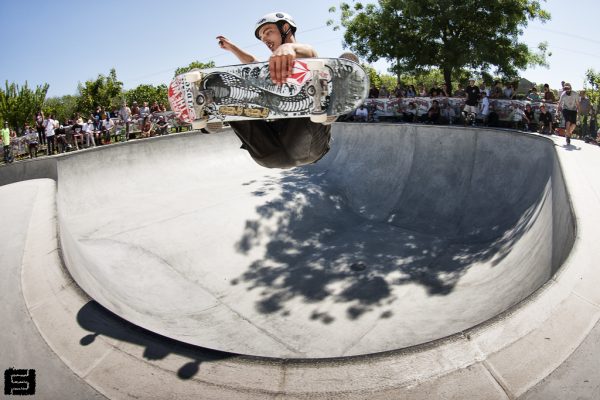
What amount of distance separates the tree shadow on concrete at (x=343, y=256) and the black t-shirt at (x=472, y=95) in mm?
5402

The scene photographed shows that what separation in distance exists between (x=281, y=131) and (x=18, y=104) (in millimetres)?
47827

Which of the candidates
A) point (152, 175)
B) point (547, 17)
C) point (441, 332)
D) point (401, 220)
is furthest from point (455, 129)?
point (547, 17)

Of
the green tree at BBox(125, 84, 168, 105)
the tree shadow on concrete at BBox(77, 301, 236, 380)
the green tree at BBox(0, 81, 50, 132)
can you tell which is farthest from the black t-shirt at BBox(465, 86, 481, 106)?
the green tree at BBox(125, 84, 168, 105)

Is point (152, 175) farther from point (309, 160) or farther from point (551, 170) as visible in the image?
point (551, 170)

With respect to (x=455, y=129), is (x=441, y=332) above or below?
below

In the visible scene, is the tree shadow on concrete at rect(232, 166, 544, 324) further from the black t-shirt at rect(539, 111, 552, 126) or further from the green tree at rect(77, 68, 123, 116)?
the green tree at rect(77, 68, 123, 116)

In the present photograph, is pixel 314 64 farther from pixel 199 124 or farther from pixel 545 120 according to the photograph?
pixel 545 120

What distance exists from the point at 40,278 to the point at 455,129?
34.6 feet

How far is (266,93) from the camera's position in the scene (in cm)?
442

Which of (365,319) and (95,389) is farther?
(365,319)

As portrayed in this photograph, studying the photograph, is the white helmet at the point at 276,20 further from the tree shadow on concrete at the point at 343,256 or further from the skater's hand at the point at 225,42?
the tree shadow on concrete at the point at 343,256

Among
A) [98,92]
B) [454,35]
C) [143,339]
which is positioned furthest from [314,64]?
[98,92]

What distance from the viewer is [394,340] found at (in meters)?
5.43

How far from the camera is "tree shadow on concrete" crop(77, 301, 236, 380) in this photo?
2.48 m
